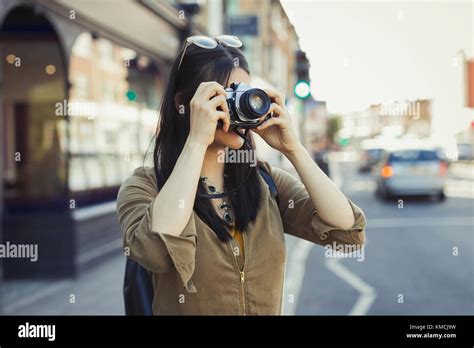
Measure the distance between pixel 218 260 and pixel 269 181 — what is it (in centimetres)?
30

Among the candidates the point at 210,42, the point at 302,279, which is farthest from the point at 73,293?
the point at 210,42

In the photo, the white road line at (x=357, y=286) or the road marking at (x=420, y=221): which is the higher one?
the road marking at (x=420, y=221)

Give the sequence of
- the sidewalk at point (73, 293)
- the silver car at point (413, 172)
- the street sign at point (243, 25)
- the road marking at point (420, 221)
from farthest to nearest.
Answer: the silver car at point (413, 172)
the road marking at point (420, 221)
the street sign at point (243, 25)
the sidewalk at point (73, 293)

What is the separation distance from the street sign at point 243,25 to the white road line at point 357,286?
305 cm

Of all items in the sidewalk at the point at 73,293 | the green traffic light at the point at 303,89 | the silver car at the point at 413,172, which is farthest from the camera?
the silver car at the point at 413,172

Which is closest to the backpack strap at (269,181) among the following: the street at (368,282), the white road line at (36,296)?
the street at (368,282)

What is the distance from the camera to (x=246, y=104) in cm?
138

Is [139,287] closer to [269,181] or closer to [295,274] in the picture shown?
[269,181]

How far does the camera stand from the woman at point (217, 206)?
1.36 m

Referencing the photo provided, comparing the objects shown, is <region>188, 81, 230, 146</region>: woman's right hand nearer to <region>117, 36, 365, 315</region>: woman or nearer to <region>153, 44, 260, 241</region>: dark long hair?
<region>117, 36, 365, 315</region>: woman

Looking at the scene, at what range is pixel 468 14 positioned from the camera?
208cm

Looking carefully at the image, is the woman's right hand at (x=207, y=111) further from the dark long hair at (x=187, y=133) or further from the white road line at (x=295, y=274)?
the white road line at (x=295, y=274)

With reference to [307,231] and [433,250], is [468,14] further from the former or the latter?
[433,250]
